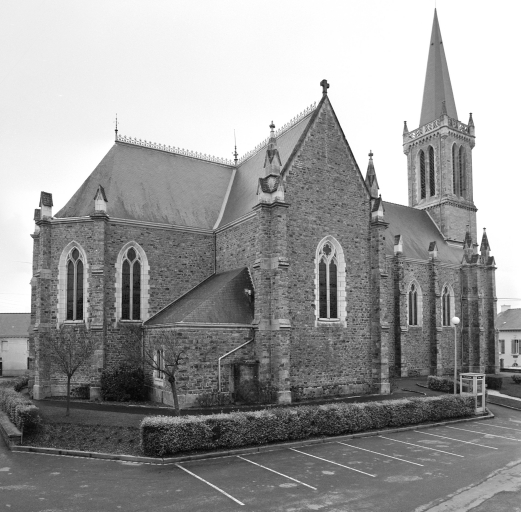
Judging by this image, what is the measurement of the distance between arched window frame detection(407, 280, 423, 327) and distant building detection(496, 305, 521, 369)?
24.0 m

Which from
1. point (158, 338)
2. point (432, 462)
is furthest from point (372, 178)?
point (432, 462)

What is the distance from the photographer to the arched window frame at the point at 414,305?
129ft

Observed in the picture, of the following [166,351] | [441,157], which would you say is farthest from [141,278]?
[441,157]

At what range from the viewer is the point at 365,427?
19547 millimetres

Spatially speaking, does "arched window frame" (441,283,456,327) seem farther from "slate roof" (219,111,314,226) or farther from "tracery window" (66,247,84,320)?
"tracery window" (66,247,84,320)

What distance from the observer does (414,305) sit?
3981 centimetres

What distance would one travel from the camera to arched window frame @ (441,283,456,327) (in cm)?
4222

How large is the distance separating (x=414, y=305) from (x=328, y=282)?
1544 centimetres

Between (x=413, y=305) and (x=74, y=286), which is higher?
(x=74, y=286)

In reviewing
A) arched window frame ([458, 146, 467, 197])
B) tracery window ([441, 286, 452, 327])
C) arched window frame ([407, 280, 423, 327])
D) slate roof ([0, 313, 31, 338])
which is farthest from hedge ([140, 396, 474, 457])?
slate roof ([0, 313, 31, 338])

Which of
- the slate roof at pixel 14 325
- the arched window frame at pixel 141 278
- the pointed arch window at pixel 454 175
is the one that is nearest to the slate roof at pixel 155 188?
the arched window frame at pixel 141 278

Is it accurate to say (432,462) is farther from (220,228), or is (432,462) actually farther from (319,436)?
(220,228)

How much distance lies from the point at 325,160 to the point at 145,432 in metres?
16.9

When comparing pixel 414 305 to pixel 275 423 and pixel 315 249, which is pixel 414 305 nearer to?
pixel 315 249
